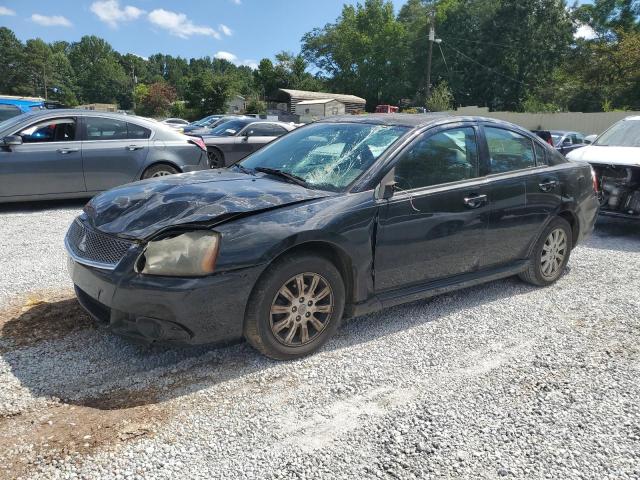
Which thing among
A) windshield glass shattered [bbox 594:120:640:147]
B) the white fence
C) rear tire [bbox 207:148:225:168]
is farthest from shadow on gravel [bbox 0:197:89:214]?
the white fence

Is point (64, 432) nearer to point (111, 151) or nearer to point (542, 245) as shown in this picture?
point (542, 245)

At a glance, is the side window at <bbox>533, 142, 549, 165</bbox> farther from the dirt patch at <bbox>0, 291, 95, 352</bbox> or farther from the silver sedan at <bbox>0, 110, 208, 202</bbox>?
the silver sedan at <bbox>0, 110, 208, 202</bbox>

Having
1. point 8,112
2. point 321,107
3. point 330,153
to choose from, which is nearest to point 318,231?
point 330,153

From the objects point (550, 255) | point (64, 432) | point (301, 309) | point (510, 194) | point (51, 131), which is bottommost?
point (64, 432)

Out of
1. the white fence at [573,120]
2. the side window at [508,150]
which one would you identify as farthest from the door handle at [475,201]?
the white fence at [573,120]

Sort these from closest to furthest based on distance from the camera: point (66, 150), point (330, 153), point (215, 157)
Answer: point (330, 153) → point (66, 150) → point (215, 157)

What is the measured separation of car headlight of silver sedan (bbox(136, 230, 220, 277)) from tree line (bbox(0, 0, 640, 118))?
3671 cm

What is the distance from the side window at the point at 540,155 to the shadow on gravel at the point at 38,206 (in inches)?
277

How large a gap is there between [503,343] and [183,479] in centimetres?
257

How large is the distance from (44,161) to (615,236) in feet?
28.4

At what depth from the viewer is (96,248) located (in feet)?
11.0

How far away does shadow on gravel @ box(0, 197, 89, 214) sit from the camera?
8.27m

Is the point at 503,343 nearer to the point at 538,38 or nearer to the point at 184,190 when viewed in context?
the point at 184,190

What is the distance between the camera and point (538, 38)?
5281 cm
